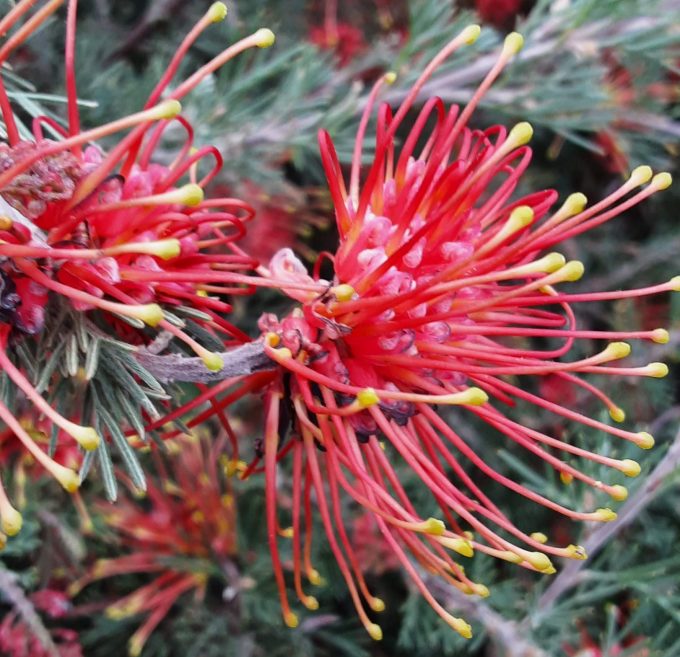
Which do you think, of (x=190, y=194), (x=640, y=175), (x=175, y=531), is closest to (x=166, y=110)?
(x=190, y=194)

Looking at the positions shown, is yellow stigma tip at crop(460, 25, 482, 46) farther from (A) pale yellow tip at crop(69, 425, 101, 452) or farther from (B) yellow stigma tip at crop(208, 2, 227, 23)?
(A) pale yellow tip at crop(69, 425, 101, 452)

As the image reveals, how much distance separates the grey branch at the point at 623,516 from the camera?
0.53 metres

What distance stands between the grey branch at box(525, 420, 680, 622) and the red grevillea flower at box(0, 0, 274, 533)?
35cm

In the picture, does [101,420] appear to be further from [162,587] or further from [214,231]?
[162,587]

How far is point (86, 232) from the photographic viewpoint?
333mm

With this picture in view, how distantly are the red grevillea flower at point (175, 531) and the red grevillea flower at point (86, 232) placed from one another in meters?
0.40

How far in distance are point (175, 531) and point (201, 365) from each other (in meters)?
0.49

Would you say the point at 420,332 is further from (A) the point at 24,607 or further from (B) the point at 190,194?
(A) the point at 24,607

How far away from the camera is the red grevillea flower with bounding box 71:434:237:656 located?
0.73 metres

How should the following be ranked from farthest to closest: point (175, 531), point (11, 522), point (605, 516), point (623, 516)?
point (175, 531), point (623, 516), point (605, 516), point (11, 522)

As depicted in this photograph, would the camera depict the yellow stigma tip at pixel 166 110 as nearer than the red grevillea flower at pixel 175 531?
Yes

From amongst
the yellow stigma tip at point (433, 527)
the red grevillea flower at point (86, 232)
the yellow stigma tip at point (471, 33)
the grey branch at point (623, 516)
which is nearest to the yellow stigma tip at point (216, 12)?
the red grevillea flower at point (86, 232)

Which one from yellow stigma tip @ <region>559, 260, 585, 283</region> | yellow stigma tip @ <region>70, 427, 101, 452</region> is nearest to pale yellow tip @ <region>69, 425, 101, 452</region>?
yellow stigma tip @ <region>70, 427, 101, 452</region>

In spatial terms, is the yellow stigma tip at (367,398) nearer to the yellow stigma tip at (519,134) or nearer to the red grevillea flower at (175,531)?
the yellow stigma tip at (519,134)
